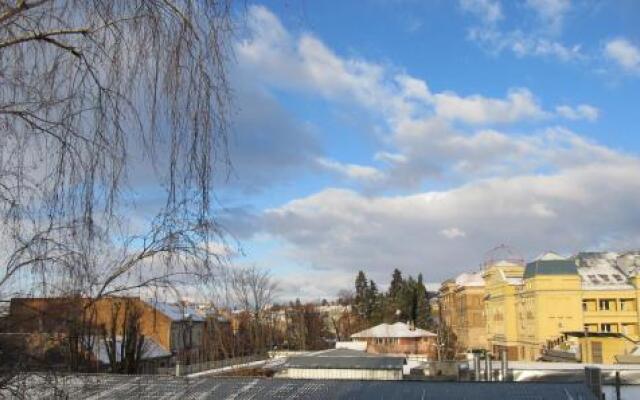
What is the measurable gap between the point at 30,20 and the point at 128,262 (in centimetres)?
357

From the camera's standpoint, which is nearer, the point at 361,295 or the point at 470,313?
the point at 470,313

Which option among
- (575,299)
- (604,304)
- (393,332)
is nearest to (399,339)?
(393,332)

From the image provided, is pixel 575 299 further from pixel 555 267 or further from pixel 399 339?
pixel 399 339

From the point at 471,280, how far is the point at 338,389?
91.1 metres

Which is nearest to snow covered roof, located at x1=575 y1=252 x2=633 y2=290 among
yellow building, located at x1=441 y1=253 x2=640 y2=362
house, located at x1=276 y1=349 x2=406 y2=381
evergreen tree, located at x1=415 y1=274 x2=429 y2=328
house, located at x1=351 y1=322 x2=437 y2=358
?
yellow building, located at x1=441 y1=253 x2=640 y2=362

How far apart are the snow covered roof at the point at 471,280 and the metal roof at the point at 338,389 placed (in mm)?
86790

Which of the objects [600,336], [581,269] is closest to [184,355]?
[600,336]

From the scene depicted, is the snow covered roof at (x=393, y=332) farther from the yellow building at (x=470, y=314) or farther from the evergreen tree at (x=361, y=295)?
the evergreen tree at (x=361, y=295)

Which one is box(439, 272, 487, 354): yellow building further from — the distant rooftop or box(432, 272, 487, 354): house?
the distant rooftop

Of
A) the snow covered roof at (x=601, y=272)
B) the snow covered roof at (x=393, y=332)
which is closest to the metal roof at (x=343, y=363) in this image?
the snow covered roof at (x=393, y=332)

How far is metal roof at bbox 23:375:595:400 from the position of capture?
1628 cm

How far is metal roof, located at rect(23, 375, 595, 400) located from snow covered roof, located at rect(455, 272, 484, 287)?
86790 mm

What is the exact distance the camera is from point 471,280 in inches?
4144

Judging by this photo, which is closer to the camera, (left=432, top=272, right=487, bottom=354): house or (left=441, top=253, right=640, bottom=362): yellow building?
(left=441, top=253, right=640, bottom=362): yellow building
